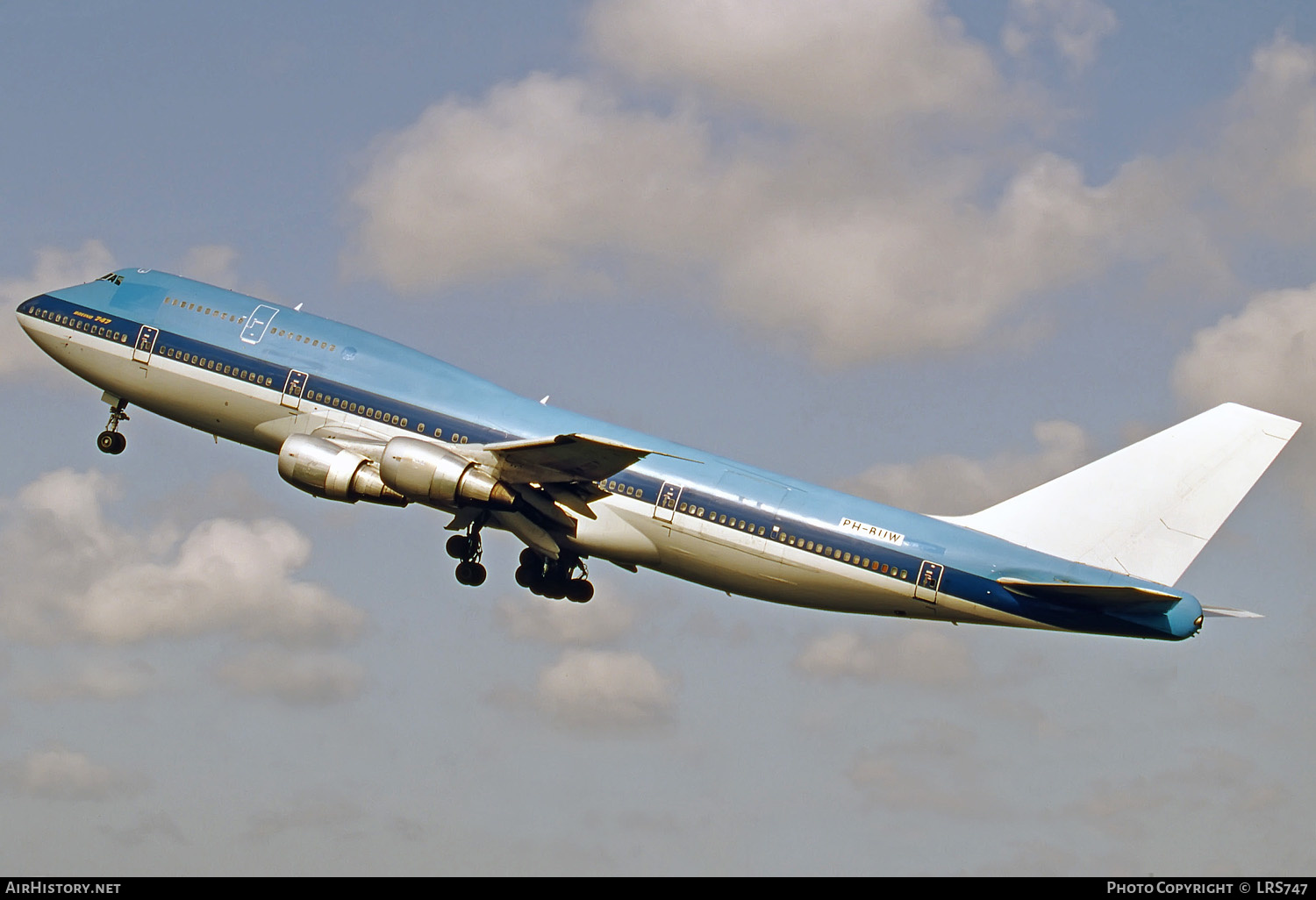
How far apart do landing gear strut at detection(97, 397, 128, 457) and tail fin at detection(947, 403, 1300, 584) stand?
2605 centimetres

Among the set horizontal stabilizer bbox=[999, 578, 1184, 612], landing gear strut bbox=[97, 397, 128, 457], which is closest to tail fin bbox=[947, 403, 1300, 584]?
horizontal stabilizer bbox=[999, 578, 1184, 612]

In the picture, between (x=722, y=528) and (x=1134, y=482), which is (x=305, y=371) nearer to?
(x=722, y=528)

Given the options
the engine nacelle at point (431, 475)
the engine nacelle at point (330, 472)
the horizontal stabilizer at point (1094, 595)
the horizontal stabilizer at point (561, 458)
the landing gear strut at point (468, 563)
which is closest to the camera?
the horizontal stabilizer at point (1094, 595)

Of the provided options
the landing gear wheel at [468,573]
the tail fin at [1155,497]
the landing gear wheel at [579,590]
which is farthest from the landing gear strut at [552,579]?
the tail fin at [1155,497]

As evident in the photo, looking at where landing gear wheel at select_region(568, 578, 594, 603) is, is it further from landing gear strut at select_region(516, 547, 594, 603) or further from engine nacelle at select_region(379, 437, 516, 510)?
engine nacelle at select_region(379, 437, 516, 510)

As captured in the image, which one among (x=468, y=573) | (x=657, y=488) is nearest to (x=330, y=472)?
(x=468, y=573)

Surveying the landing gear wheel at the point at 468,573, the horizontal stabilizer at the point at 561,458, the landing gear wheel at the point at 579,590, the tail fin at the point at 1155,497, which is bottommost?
the landing gear wheel at the point at 468,573

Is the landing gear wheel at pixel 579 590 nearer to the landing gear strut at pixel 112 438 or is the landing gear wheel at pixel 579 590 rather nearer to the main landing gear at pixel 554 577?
the main landing gear at pixel 554 577

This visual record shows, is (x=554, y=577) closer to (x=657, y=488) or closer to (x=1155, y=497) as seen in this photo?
(x=657, y=488)

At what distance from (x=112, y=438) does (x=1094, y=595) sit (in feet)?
98.1

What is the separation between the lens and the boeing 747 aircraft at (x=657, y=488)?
33.9 meters

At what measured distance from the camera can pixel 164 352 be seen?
38.4 metres

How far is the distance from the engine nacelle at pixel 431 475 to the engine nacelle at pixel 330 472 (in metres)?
1.02

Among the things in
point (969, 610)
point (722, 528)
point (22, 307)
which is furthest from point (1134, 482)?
point (22, 307)
